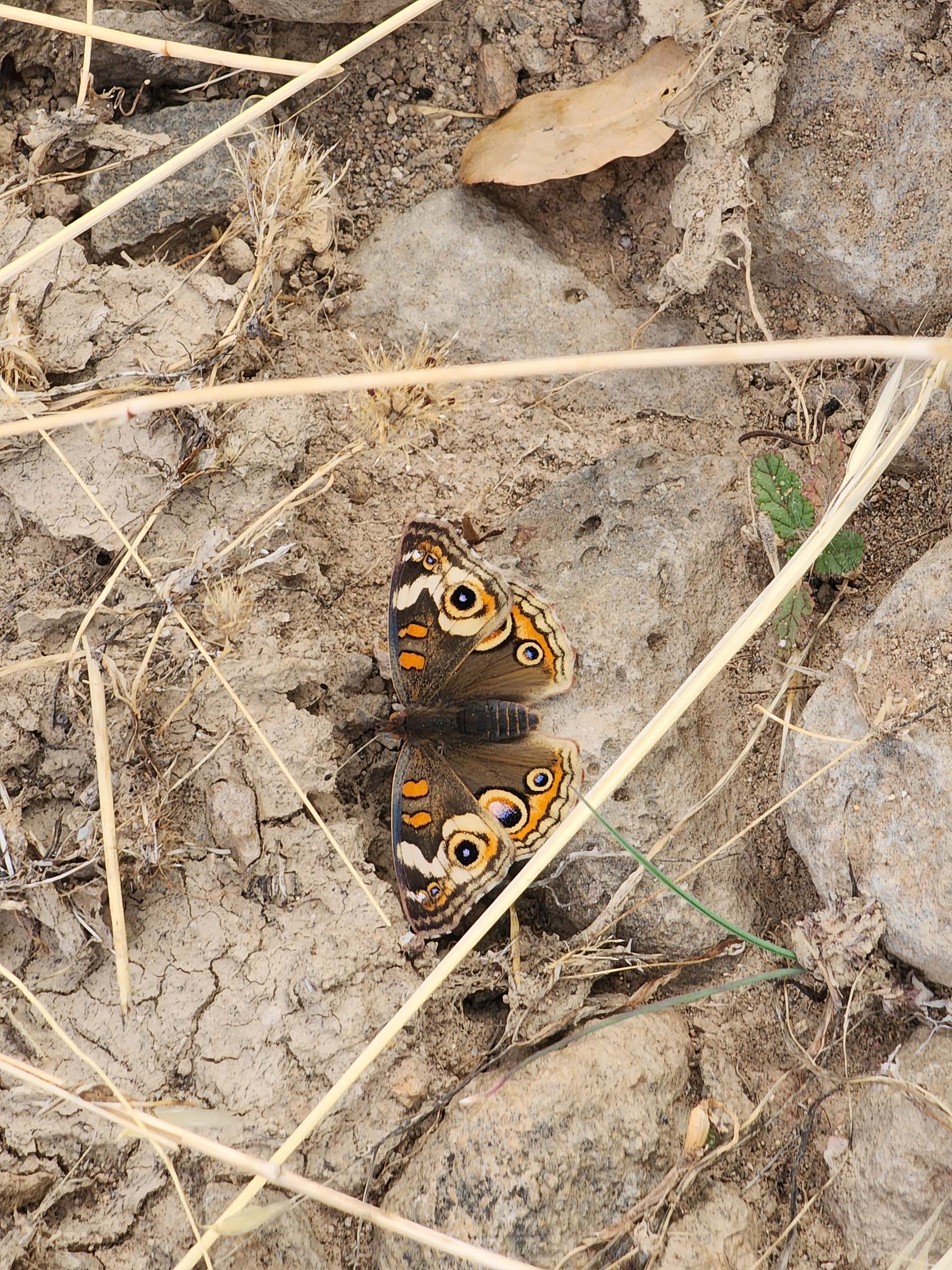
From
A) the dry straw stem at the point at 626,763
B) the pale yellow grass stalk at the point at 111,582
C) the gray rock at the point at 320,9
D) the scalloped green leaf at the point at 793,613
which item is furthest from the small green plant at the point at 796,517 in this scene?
the gray rock at the point at 320,9

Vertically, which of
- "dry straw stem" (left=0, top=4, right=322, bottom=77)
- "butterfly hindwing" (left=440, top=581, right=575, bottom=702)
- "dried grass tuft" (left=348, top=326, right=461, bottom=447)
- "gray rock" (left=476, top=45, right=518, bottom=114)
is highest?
"dry straw stem" (left=0, top=4, right=322, bottom=77)

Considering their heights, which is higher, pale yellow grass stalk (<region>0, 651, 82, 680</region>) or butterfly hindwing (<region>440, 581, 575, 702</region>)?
pale yellow grass stalk (<region>0, 651, 82, 680</region>)

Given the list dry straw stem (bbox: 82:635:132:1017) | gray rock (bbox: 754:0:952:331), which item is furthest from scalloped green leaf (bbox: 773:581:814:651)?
dry straw stem (bbox: 82:635:132:1017)

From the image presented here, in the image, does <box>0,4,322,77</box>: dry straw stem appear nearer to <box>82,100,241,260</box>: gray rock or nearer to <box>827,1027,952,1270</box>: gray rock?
<box>82,100,241,260</box>: gray rock

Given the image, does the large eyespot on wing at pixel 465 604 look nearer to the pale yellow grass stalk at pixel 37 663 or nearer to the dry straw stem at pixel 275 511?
the dry straw stem at pixel 275 511

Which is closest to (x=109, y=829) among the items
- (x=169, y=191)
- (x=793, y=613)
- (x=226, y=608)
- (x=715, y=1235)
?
(x=226, y=608)

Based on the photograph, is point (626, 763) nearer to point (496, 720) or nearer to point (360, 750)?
point (496, 720)
